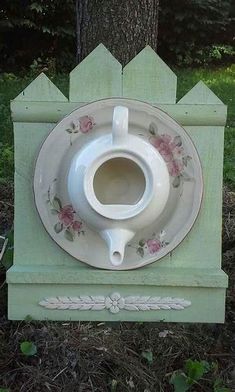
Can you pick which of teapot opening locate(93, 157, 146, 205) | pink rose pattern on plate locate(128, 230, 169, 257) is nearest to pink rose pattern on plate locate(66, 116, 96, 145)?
teapot opening locate(93, 157, 146, 205)

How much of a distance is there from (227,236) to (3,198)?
1.08 meters

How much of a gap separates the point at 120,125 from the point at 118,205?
22 centimetres

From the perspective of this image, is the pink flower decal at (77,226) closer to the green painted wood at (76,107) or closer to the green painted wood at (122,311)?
the green painted wood at (122,311)

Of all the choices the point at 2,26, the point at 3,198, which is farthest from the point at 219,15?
the point at 3,198

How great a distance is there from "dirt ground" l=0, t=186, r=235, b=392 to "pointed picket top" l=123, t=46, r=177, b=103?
2.23 feet

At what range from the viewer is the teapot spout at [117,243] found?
1.70 meters

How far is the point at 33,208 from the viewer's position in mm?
1883

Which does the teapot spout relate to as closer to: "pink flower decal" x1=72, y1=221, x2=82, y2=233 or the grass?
"pink flower decal" x1=72, y1=221, x2=82, y2=233

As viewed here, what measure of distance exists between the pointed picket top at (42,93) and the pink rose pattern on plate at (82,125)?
0.09m

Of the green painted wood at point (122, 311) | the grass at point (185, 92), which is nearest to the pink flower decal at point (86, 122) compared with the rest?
the green painted wood at point (122, 311)

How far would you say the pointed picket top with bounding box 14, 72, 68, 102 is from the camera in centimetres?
185

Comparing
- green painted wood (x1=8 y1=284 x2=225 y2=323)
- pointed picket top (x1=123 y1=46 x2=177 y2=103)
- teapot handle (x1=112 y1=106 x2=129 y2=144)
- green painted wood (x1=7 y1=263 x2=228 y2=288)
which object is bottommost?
green painted wood (x1=8 y1=284 x2=225 y2=323)

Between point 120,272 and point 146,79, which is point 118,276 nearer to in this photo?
point 120,272

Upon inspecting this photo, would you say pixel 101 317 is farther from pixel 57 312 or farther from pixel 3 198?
pixel 3 198
